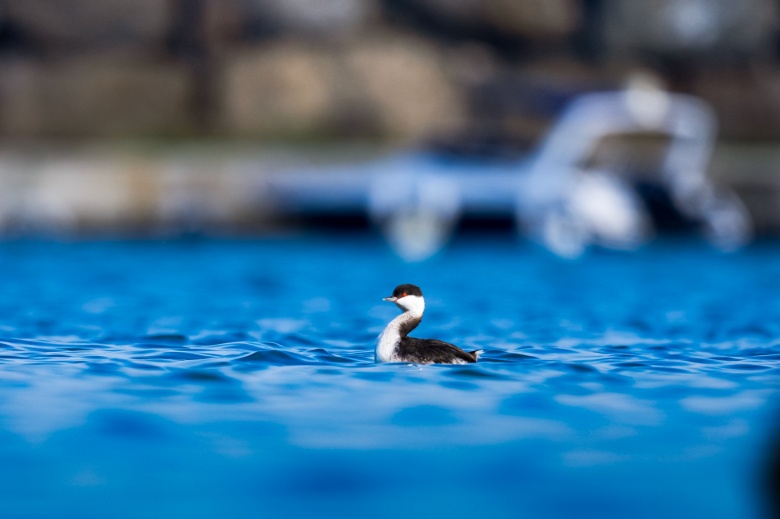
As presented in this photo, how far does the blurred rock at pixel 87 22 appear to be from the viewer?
24078 mm

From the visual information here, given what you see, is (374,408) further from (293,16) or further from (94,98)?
(293,16)

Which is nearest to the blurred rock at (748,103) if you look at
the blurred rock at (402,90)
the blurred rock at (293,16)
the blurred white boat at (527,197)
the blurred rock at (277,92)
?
the blurred rock at (402,90)

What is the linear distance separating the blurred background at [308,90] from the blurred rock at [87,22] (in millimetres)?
29

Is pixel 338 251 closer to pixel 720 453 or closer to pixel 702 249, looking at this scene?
pixel 702 249

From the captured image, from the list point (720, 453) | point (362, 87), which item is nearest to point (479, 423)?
point (720, 453)

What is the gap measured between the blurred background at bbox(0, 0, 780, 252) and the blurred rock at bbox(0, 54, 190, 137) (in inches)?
1.1

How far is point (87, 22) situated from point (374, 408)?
18.8m

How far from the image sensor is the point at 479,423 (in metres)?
6.58

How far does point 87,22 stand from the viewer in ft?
79.6

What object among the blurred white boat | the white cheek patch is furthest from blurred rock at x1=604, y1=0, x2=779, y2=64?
the white cheek patch

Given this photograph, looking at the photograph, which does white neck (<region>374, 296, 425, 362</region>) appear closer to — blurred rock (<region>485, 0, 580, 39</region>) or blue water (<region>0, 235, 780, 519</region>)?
blue water (<region>0, 235, 780, 519</region>)

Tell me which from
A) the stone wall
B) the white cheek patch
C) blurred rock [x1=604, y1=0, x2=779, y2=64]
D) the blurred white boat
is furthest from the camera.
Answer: blurred rock [x1=604, y1=0, x2=779, y2=64]

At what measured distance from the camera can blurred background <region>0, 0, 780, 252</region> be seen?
805 inches

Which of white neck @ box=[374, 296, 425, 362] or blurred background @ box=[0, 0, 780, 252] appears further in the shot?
blurred background @ box=[0, 0, 780, 252]
